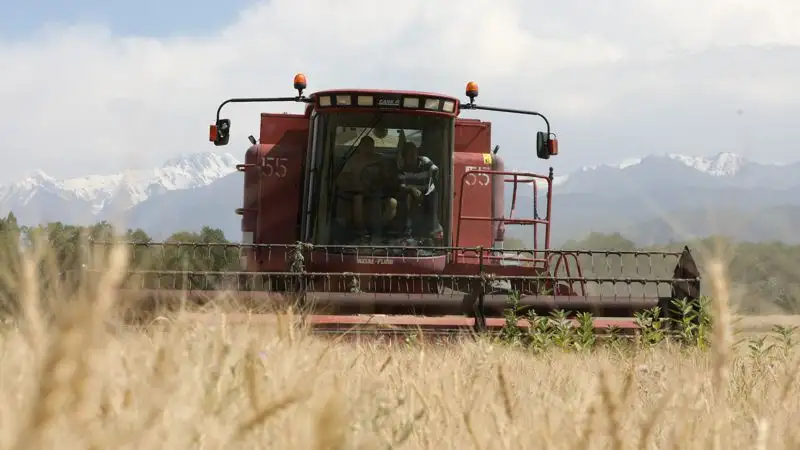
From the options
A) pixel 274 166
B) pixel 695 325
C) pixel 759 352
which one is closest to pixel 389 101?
pixel 274 166

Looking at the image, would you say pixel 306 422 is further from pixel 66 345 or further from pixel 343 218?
pixel 343 218

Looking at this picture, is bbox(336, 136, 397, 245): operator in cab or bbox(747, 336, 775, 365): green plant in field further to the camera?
bbox(336, 136, 397, 245): operator in cab

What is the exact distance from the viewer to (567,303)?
21.4 feet

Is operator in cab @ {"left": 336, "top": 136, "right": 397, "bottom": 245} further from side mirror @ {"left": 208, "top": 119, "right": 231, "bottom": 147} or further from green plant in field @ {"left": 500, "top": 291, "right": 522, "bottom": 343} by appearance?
green plant in field @ {"left": 500, "top": 291, "right": 522, "bottom": 343}

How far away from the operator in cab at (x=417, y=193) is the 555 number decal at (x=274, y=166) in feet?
4.46

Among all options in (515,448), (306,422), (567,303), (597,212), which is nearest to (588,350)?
(567,303)

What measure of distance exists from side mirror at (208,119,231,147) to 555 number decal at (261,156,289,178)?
586mm

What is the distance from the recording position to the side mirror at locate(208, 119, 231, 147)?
827 centimetres

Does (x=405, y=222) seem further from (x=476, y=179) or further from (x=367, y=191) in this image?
(x=476, y=179)

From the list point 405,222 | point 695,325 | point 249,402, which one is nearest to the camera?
point 249,402

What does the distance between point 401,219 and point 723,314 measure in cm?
691

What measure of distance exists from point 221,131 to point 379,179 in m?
1.57

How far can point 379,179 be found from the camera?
8.01 metres

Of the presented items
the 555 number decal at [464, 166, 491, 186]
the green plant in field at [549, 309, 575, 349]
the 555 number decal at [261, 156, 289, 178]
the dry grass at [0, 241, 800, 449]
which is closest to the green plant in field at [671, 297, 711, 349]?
the green plant in field at [549, 309, 575, 349]
